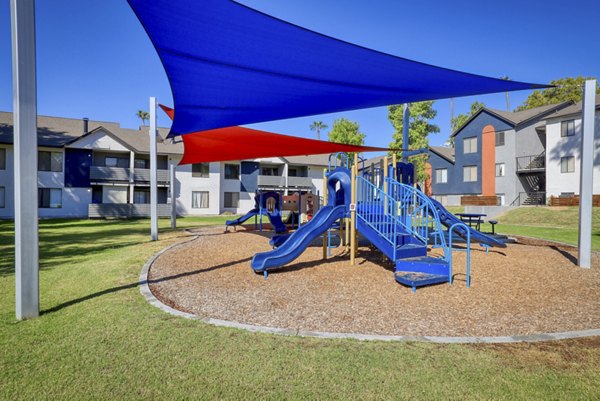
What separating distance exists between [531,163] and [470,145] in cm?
614

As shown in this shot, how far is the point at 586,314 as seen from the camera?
4.65 meters

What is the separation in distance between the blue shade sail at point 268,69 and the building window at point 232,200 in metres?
27.0

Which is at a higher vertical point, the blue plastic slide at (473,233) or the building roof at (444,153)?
the building roof at (444,153)

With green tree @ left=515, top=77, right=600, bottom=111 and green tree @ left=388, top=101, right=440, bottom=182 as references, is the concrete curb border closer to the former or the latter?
green tree @ left=388, top=101, right=440, bottom=182

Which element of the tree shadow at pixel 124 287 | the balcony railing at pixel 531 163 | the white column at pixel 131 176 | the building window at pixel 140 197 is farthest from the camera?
the building window at pixel 140 197

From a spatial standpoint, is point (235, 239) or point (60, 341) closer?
point (60, 341)

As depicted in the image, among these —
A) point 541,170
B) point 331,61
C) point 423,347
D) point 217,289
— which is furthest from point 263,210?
point 541,170

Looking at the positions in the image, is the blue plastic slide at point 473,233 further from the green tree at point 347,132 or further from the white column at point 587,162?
the green tree at point 347,132

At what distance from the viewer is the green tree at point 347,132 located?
37406 millimetres

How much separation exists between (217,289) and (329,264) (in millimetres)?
2958

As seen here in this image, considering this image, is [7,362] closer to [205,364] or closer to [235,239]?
[205,364]

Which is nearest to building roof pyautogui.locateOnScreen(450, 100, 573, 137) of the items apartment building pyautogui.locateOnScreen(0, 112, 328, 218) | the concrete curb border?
apartment building pyautogui.locateOnScreen(0, 112, 328, 218)

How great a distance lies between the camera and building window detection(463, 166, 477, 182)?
34.2m

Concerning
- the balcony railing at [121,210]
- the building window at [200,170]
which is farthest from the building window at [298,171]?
the balcony railing at [121,210]
